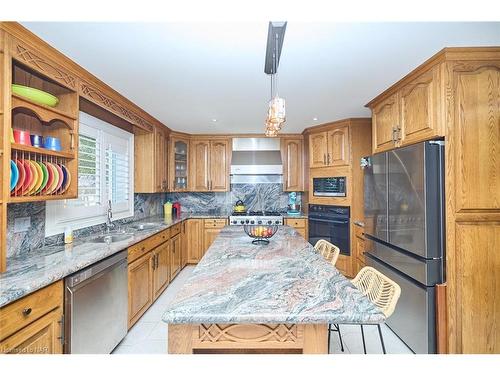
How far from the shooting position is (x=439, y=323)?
177cm

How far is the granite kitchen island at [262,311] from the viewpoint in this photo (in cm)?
94

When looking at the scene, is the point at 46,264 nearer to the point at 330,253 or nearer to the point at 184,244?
the point at 330,253

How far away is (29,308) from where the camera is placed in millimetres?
1216

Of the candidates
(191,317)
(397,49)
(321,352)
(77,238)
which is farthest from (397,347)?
(77,238)

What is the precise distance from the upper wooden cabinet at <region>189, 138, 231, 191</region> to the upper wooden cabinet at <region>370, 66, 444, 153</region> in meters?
2.63

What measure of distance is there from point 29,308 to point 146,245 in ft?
4.51

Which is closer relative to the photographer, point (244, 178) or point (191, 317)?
point (191, 317)

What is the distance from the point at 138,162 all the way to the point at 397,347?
3.74m

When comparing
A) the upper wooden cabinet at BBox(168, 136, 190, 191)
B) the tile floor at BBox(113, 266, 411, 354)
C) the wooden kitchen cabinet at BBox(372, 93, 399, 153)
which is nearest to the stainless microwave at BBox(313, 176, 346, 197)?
the wooden kitchen cabinet at BBox(372, 93, 399, 153)

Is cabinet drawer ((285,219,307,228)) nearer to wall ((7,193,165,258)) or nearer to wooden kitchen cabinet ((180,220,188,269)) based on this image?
wooden kitchen cabinet ((180,220,188,269))

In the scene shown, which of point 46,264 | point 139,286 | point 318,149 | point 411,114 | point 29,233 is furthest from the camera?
point 318,149

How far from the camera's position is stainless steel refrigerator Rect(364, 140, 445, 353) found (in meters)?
1.79

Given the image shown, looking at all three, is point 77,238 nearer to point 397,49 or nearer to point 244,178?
point 244,178

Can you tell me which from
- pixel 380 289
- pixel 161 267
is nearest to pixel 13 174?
pixel 161 267
